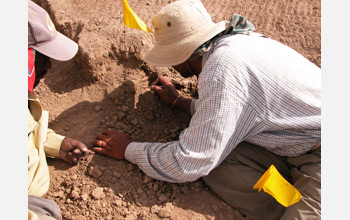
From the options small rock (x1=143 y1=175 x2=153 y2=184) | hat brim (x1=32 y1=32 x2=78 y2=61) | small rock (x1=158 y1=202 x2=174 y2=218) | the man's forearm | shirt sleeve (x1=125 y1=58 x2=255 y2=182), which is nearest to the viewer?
shirt sleeve (x1=125 y1=58 x2=255 y2=182)

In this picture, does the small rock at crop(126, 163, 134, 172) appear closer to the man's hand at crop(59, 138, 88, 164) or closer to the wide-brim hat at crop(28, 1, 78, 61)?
the man's hand at crop(59, 138, 88, 164)

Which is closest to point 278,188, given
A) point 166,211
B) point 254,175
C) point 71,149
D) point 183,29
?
point 254,175

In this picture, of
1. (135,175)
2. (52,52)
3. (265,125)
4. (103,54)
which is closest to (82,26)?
(103,54)

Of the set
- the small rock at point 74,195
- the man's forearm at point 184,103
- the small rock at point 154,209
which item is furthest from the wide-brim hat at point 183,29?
the small rock at point 74,195

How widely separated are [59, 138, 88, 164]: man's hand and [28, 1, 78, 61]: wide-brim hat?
1.99 feet

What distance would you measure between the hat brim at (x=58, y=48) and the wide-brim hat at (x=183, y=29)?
→ 0.59 metres

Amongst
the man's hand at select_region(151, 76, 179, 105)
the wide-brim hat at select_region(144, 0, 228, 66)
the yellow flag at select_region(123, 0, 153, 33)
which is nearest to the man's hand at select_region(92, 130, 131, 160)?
the man's hand at select_region(151, 76, 179, 105)

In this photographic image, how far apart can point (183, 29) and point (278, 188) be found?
1.11 meters

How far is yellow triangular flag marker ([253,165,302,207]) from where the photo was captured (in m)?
1.79

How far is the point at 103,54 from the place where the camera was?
2.72 meters

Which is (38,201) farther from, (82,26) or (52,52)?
(82,26)

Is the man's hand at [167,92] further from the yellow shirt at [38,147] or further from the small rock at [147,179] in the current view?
the yellow shirt at [38,147]

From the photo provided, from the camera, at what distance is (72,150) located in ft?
7.38

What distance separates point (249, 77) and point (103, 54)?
1416 millimetres
